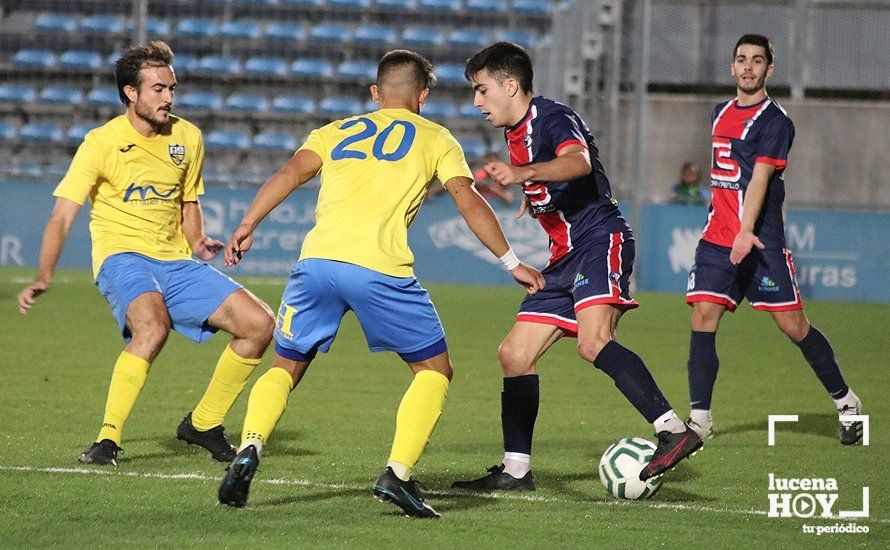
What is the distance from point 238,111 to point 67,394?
12697mm

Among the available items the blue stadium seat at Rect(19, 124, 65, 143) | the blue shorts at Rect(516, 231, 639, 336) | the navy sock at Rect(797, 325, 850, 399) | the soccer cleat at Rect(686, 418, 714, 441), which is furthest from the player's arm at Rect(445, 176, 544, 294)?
the blue stadium seat at Rect(19, 124, 65, 143)

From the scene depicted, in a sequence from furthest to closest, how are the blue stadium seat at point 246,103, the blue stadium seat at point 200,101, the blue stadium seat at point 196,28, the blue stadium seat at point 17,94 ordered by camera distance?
the blue stadium seat at point 196,28 → the blue stadium seat at point 246,103 → the blue stadium seat at point 17,94 → the blue stadium seat at point 200,101

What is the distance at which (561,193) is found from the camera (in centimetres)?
600

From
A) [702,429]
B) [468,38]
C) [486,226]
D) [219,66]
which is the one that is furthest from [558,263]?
[219,66]

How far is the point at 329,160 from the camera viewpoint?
5.29m

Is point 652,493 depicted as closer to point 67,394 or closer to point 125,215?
point 125,215

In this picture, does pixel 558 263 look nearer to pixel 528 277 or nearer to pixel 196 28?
pixel 528 277

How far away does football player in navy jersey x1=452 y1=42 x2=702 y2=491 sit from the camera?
5629mm

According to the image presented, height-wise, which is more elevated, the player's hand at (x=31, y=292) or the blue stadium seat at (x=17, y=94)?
the blue stadium seat at (x=17, y=94)

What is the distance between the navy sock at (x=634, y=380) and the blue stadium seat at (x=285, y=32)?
643 inches

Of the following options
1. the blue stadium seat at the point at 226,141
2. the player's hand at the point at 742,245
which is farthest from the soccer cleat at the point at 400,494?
the blue stadium seat at the point at 226,141

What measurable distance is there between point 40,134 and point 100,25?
222cm

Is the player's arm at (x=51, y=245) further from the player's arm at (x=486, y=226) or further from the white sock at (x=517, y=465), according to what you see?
the white sock at (x=517, y=465)

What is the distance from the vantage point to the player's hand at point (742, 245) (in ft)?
23.0
